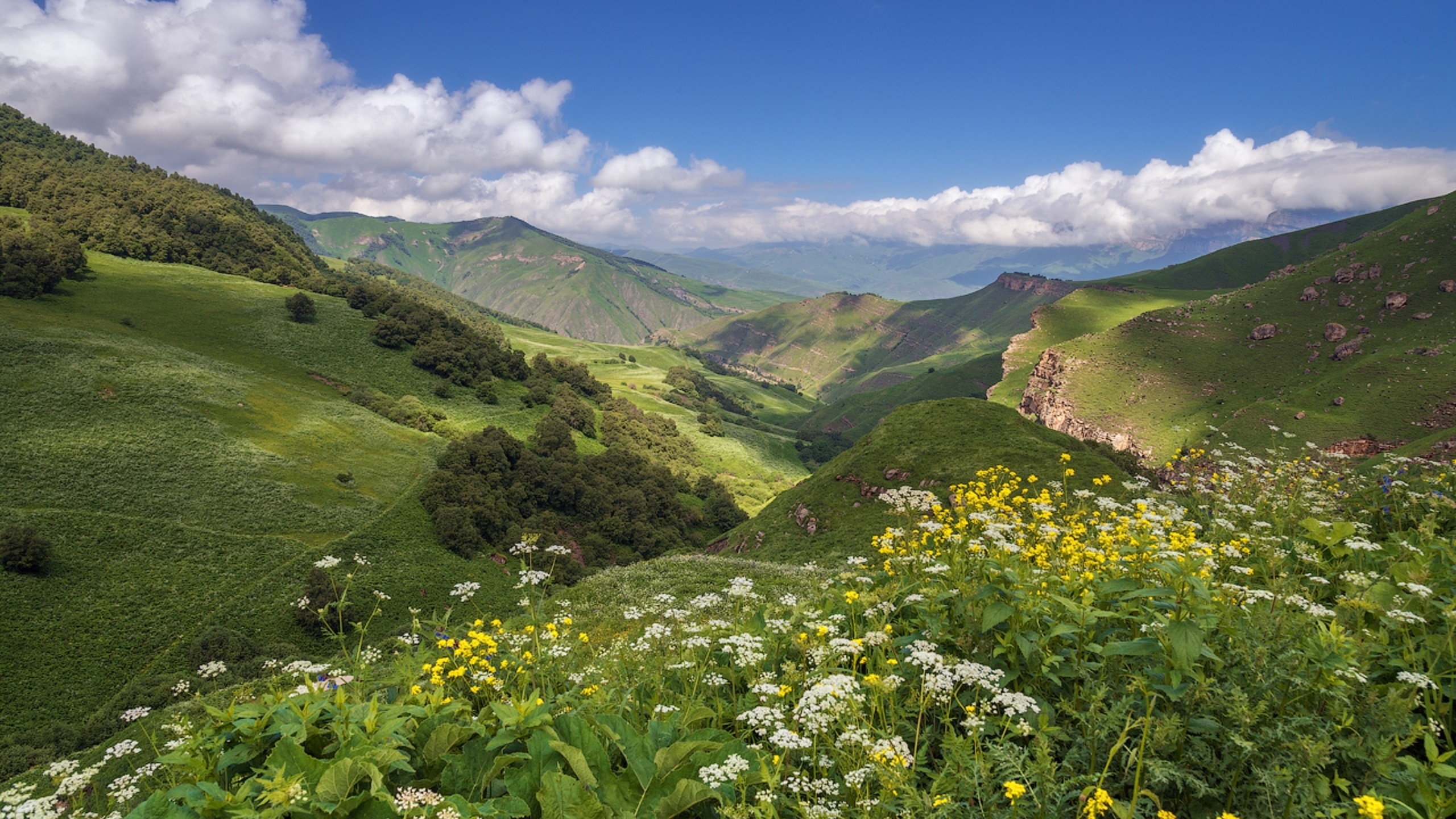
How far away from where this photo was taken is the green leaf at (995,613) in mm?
6340

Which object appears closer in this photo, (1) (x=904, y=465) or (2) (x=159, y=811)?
(2) (x=159, y=811)

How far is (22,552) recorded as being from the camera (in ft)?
141

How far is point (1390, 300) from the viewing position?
14738cm

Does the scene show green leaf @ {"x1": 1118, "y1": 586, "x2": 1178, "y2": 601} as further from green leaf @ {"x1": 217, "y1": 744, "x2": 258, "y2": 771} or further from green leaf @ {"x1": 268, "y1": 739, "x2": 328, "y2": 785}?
green leaf @ {"x1": 217, "y1": 744, "x2": 258, "y2": 771}

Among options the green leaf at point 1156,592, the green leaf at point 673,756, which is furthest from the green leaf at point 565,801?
the green leaf at point 1156,592

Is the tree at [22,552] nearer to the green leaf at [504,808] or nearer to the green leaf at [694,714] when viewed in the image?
the green leaf at [504,808]

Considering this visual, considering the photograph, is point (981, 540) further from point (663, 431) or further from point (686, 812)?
point (663, 431)

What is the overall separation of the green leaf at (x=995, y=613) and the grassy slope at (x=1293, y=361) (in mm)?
139811

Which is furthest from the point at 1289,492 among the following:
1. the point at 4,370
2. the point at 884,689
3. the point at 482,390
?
the point at 482,390

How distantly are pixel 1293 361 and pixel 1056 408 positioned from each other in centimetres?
5456

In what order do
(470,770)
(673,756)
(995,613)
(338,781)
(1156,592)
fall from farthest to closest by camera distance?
(995,613) → (1156,592) → (470,770) → (673,756) → (338,781)

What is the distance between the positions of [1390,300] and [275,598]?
24190 cm

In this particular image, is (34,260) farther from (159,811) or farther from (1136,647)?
(1136,647)

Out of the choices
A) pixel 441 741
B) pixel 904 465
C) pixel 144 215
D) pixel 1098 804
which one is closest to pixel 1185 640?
pixel 1098 804
